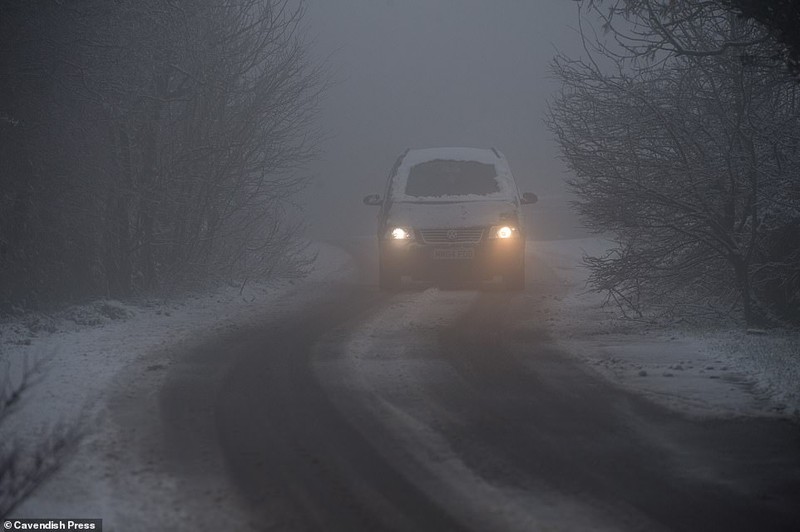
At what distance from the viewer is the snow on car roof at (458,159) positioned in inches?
556

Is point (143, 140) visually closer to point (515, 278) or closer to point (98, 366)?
point (98, 366)

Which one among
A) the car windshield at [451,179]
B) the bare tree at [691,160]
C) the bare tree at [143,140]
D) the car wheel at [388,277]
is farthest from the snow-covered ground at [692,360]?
the bare tree at [143,140]

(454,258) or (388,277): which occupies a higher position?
(454,258)

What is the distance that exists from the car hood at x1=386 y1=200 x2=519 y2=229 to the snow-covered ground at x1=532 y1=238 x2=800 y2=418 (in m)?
2.48

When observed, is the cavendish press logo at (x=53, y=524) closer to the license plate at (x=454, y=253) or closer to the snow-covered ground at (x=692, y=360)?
the snow-covered ground at (x=692, y=360)

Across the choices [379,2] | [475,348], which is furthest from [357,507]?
[379,2]

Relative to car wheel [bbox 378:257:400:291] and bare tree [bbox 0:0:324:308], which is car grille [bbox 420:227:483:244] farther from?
bare tree [bbox 0:0:324:308]

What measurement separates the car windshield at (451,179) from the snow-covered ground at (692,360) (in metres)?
3.53

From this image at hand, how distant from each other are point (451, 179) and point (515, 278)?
222 cm

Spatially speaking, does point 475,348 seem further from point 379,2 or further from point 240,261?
point 379,2

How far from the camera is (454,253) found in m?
13.5

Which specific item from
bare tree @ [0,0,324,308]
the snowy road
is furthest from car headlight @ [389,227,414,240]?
the snowy road

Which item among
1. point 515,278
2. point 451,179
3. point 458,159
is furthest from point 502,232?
point 458,159

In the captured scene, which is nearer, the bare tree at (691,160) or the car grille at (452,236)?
the bare tree at (691,160)
